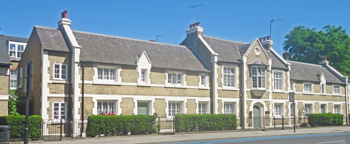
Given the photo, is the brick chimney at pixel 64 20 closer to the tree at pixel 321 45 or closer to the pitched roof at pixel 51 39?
the pitched roof at pixel 51 39

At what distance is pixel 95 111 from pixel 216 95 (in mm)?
11032

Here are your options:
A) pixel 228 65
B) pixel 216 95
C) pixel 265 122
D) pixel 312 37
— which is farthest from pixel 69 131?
pixel 312 37

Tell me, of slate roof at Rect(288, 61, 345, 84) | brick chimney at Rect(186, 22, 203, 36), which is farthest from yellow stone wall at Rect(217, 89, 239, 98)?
slate roof at Rect(288, 61, 345, 84)

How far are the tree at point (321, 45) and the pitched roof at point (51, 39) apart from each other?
140 feet

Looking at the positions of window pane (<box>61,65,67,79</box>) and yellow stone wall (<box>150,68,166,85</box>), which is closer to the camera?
window pane (<box>61,65,67,79</box>)

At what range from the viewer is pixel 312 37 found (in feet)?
194

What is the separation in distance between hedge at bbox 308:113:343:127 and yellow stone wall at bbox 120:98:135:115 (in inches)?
809

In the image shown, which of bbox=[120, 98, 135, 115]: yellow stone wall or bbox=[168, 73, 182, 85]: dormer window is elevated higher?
bbox=[168, 73, 182, 85]: dormer window

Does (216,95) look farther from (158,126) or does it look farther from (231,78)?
(158,126)

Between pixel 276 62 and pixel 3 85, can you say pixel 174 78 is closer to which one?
pixel 276 62

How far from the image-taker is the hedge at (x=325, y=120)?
127 feet

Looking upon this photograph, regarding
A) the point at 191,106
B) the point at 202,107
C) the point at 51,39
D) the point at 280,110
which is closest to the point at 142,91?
the point at 191,106

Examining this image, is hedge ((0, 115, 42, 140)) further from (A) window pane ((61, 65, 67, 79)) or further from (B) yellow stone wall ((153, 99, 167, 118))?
(B) yellow stone wall ((153, 99, 167, 118))

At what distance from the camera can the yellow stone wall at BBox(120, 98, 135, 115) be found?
2705 cm
